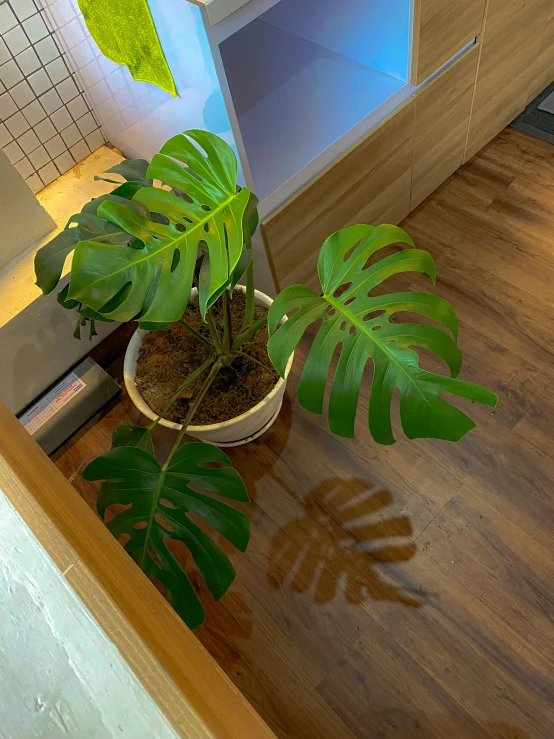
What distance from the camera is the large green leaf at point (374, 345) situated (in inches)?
36.3

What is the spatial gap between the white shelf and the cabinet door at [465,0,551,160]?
1.17ft

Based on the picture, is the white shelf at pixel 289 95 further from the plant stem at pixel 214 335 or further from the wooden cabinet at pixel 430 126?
the plant stem at pixel 214 335

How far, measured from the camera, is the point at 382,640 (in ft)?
4.45

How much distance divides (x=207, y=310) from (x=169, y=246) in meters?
0.12

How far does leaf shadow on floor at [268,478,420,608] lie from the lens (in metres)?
1.42

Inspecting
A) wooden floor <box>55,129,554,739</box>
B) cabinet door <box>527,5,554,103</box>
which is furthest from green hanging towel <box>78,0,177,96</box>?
cabinet door <box>527,5,554,103</box>

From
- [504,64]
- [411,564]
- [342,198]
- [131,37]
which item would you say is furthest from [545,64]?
[411,564]

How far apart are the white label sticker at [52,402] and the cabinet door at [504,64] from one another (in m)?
1.48

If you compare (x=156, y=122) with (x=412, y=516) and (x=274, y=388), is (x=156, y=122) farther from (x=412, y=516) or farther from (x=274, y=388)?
(x=412, y=516)

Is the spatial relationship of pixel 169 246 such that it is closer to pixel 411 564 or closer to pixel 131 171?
pixel 131 171

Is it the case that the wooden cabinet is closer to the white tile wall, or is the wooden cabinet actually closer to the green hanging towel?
the green hanging towel

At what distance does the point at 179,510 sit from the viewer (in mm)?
1069

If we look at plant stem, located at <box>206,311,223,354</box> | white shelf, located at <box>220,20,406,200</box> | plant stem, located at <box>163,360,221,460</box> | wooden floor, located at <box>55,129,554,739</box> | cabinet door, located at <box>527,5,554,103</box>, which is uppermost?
white shelf, located at <box>220,20,406,200</box>

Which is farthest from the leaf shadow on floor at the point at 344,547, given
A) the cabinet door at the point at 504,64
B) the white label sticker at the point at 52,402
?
the cabinet door at the point at 504,64
